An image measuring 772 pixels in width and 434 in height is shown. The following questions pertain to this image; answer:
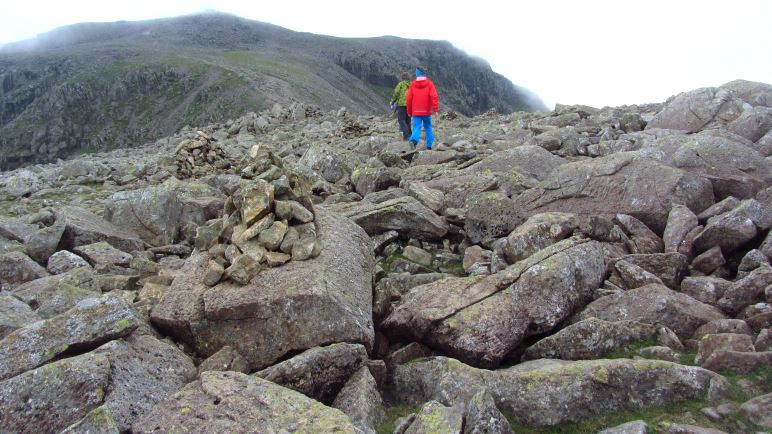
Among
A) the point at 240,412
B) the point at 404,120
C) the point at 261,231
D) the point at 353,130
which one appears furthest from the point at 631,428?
the point at 353,130

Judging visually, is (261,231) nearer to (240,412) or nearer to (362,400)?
(362,400)

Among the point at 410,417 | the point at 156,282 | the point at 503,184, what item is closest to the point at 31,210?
the point at 156,282

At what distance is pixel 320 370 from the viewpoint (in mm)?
7957

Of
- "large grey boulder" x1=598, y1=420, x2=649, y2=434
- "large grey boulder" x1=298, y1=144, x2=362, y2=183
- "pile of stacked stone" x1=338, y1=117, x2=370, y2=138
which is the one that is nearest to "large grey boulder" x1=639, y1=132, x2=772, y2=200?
"large grey boulder" x1=598, y1=420, x2=649, y2=434

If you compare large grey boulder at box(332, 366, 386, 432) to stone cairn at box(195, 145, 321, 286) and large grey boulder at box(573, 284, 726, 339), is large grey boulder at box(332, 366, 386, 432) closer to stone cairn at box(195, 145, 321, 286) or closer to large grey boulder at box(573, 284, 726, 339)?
stone cairn at box(195, 145, 321, 286)

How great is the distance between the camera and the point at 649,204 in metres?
13.3

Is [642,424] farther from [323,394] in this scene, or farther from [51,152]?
[51,152]

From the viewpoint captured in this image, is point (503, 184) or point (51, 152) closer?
point (503, 184)

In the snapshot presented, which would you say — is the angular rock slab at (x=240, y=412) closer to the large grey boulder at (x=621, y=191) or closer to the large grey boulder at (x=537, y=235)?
the large grey boulder at (x=537, y=235)

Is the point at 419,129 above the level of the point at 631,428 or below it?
above

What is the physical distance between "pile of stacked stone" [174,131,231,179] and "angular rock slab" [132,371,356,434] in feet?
69.0

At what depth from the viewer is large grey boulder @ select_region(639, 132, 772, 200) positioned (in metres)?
13.8

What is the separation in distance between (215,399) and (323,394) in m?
1.75

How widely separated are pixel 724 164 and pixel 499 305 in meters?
9.15
